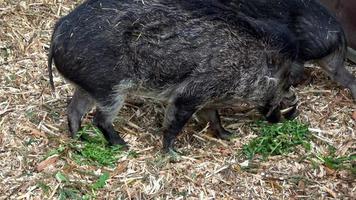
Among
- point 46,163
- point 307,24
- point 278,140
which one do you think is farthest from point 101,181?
point 307,24

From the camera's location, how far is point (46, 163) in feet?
15.6

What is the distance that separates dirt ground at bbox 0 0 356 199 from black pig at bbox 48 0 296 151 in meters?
0.27

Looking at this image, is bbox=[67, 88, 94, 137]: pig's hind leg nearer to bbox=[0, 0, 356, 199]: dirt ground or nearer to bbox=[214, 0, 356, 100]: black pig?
bbox=[0, 0, 356, 199]: dirt ground

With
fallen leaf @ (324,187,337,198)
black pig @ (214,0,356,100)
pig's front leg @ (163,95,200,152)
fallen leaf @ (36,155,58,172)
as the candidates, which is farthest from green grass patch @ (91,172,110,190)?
black pig @ (214,0,356,100)

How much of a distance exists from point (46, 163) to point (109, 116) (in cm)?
56

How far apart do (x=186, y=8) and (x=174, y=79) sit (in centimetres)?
A: 52

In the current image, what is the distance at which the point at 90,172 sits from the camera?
469 cm

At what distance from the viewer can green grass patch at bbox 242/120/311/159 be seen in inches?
197

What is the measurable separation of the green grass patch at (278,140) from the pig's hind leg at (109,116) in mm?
971

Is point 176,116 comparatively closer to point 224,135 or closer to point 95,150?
point 224,135

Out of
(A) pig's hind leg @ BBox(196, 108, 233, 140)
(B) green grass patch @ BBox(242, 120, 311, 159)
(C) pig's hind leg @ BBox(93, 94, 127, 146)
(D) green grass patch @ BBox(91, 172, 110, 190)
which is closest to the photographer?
(D) green grass patch @ BBox(91, 172, 110, 190)

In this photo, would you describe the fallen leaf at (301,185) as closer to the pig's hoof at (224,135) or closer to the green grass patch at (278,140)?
the green grass patch at (278,140)

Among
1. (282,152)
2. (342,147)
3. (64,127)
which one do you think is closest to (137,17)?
(64,127)

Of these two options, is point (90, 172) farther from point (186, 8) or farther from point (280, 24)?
point (280, 24)
